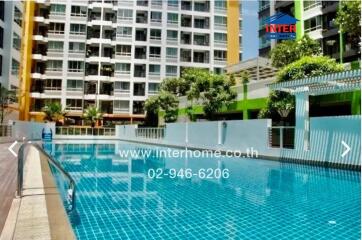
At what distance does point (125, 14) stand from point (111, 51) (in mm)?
5893

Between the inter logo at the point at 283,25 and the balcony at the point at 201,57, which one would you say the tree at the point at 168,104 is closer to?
the inter logo at the point at 283,25

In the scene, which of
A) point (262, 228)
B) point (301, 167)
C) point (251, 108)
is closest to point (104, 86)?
point (251, 108)

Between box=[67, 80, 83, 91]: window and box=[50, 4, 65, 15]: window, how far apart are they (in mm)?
10245

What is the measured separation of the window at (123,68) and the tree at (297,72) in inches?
1332

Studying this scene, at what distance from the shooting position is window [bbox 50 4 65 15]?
166 ft

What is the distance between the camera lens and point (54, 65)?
50.4 meters

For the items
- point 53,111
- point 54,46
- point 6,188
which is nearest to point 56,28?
point 54,46

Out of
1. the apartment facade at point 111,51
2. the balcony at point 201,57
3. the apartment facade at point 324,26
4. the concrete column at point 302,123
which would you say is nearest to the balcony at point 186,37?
the apartment facade at point 111,51

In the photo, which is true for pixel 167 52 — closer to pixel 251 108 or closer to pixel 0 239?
pixel 251 108

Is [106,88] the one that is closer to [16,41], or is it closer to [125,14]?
[125,14]

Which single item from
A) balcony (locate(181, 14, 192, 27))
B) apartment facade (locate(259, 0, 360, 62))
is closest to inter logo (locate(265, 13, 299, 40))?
apartment facade (locate(259, 0, 360, 62))

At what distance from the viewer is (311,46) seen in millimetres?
A: 24500

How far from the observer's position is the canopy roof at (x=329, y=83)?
12.4 metres

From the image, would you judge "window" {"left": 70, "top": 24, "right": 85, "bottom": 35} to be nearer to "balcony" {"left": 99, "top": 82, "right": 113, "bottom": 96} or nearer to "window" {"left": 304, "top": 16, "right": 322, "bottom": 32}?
"balcony" {"left": 99, "top": 82, "right": 113, "bottom": 96}
